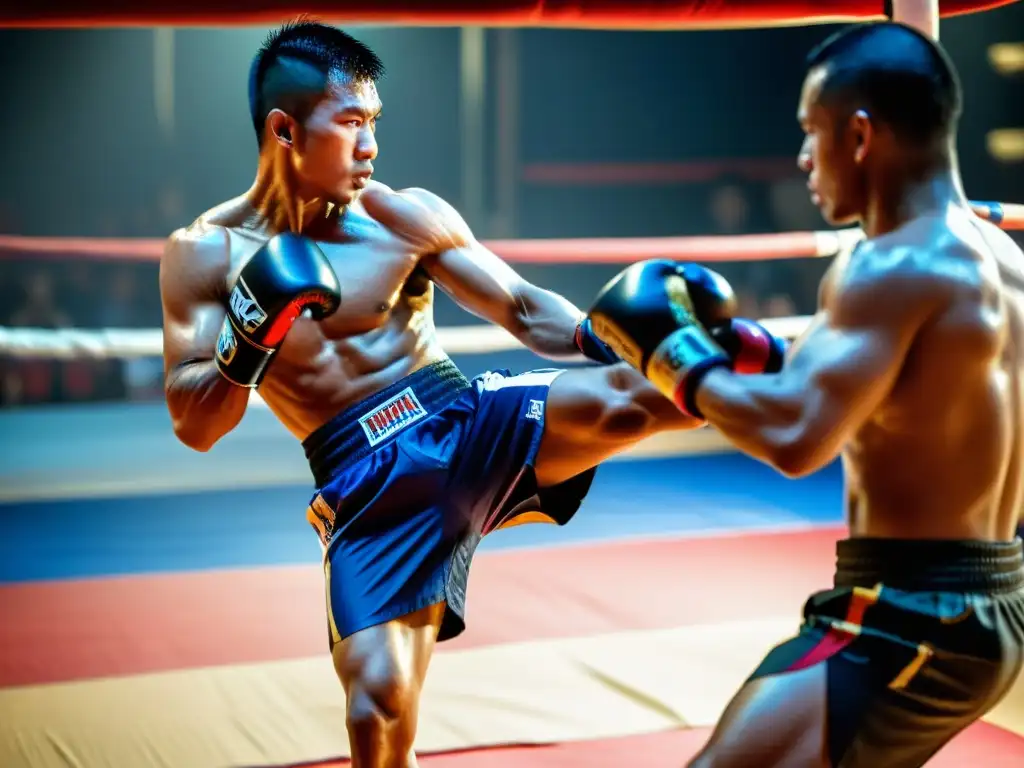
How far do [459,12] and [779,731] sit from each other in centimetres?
151

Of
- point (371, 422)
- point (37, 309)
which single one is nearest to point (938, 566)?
point (371, 422)

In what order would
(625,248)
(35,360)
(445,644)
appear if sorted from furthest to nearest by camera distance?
(35,360) < (625,248) < (445,644)

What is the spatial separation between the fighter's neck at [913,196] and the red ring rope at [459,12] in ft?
3.74

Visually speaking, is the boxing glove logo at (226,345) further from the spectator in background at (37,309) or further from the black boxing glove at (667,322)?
the spectator in background at (37,309)

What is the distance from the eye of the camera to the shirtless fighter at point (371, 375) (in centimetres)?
176

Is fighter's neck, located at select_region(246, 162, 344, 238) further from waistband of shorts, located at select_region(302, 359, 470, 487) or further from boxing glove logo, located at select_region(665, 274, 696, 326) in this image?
boxing glove logo, located at select_region(665, 274, 696, 326)

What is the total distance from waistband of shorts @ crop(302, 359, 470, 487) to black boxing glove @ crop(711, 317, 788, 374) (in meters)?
0.62

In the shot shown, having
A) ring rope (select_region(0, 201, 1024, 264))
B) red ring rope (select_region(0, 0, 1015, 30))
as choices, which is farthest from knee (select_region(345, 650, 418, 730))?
ring rope (select_region(0, 201, 1024, 264))

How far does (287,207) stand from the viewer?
2.02 metres

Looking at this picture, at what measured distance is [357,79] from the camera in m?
1.92

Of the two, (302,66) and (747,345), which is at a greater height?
(302,66)

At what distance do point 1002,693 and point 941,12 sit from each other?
1619mm

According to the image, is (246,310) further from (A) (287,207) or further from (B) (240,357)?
(A) (287,207)

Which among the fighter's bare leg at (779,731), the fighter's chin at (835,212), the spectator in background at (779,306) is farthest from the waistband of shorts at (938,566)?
the spectator in background at (779,306)
